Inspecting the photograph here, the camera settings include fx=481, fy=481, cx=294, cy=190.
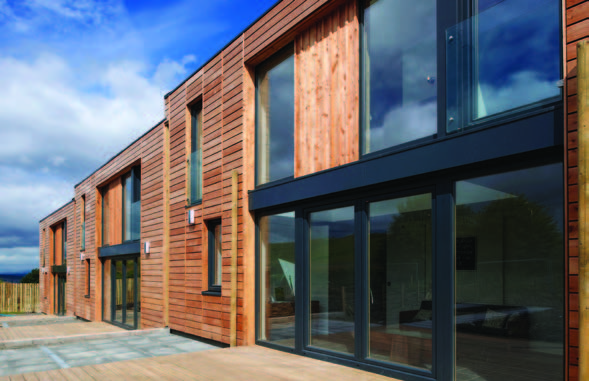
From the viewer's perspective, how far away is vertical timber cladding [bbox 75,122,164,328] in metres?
10.5

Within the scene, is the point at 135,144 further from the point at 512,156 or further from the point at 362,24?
the point at 512,156

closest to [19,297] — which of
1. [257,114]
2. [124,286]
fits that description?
[124,286]

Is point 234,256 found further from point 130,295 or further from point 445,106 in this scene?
point 130,295

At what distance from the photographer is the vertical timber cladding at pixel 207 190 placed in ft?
25.1

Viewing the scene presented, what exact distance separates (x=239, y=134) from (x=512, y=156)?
448 centimetres

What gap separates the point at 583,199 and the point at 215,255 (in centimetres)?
629

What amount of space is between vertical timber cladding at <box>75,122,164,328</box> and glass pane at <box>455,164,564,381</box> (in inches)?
288

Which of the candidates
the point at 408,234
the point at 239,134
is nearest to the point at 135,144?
the point at 239,134

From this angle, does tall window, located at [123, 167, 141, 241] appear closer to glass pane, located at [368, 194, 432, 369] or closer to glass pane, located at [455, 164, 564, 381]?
glass pane, located at [368, 194, 432, 369]

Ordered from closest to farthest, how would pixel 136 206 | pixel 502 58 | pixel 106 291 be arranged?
1. pixel 502 58
2. pixel 136 206
3. pixel 106 291

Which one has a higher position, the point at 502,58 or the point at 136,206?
the point at 502,58

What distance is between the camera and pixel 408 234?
4.95m

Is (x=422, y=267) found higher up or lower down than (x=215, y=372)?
higher up

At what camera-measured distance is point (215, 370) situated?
5398mm
